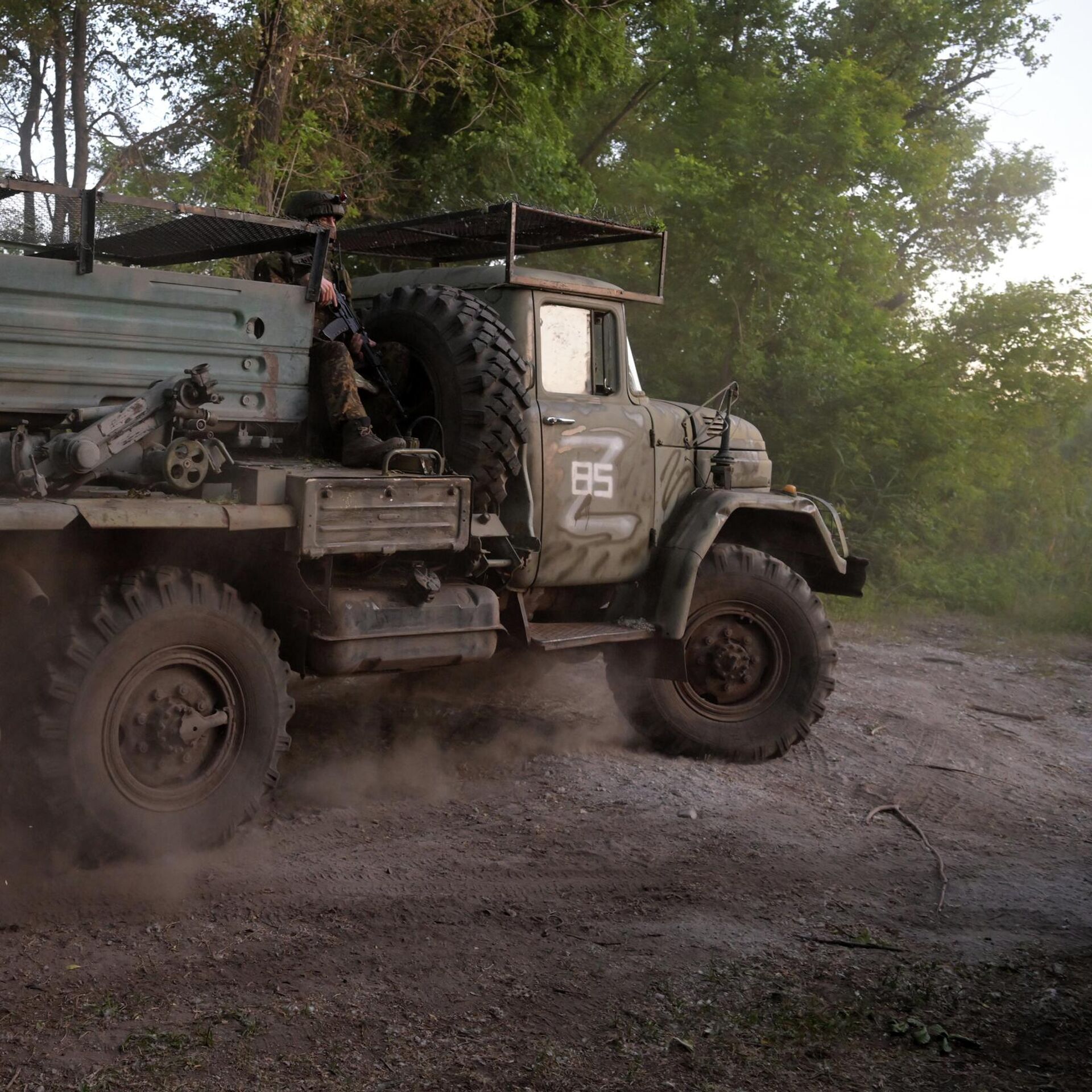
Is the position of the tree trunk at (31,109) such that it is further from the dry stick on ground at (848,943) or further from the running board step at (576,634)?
the dry stick on ground at (848,943)

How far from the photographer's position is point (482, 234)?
6.68 metres

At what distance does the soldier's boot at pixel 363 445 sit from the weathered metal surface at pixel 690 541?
179 centimetres

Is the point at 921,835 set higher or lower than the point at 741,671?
lower

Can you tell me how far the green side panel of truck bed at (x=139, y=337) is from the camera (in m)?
4.57

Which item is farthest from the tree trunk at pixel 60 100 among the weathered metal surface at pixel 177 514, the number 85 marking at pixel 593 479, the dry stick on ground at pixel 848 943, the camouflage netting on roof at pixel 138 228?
the dry stick on ground at pixel 848 943

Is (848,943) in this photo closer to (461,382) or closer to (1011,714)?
(461,382)

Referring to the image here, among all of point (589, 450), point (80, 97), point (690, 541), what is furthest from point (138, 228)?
point (80, 97)

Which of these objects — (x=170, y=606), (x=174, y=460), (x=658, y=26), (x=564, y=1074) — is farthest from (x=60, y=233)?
(x=658, y=26)

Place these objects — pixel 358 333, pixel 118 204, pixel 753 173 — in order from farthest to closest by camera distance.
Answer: pixel 753 173 → pixel 358 333 → pixel 118 204

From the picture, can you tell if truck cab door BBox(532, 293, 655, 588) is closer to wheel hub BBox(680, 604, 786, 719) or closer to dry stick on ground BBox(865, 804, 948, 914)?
wheel hub BBox(680, 604, 786, 719)

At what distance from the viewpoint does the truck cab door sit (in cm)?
615

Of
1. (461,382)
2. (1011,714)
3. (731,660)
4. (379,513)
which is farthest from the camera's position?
(1011,714)

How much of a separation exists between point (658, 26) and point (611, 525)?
12267 millimetres

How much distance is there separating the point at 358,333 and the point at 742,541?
2.75 m
